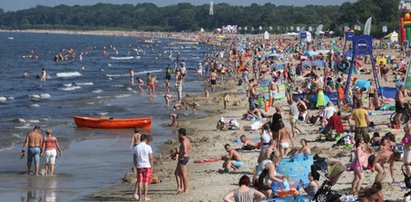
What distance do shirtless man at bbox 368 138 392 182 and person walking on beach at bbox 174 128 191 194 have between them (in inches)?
135

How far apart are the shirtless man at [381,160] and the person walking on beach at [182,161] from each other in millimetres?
3435

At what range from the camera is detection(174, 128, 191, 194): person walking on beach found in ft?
45.7

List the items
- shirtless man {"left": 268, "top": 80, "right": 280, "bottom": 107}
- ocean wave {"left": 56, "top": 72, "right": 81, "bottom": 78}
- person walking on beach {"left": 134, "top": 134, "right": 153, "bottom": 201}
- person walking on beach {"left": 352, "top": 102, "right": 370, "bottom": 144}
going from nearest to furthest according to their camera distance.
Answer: person walking on beach {"left": 134, "top": 134, "right": 153, "bottom": 201} → person walking on beach {"left": 352, "top": 102, "right": 370, "bottom": 144} → shirtless man {"left": 268, "top": 80, "right": 280, "bottom": 107} → ocean wave {"left": 56, "top": 72, "right": 81, "bottom": 78}

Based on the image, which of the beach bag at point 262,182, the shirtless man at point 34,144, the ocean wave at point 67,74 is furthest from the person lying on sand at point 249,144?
the ocean wave at point 67,74

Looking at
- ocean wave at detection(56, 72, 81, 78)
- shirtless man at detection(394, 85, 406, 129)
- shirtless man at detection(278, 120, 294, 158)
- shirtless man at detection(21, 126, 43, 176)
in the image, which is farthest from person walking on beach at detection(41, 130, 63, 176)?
ocean wave at detection(56, 72, 81, 78)

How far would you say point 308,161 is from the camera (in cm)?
1398

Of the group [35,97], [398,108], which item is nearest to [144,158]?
[398,108]

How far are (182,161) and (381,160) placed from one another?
3698mm

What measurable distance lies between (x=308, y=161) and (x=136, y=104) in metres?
22.7

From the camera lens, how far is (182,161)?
14188 millimetres

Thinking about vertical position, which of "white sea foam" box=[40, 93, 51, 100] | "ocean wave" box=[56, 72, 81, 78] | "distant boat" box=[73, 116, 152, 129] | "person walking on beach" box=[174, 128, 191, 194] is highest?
"person walking on beach" box=[174, 128, 191, 194]

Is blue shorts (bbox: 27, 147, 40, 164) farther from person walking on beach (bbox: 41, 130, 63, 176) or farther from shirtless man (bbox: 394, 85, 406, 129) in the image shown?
shirtless man (bbox: 394, 85, 406, 129)

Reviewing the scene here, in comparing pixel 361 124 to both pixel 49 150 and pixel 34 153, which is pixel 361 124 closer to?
pixel 49 150

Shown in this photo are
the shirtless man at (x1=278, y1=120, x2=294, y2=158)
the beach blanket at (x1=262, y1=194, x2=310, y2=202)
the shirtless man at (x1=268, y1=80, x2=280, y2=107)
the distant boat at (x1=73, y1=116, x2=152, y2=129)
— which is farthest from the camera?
the shirtless man at (x1=268, y1=80, x2=280, y2=107)
